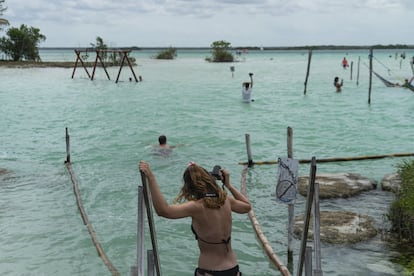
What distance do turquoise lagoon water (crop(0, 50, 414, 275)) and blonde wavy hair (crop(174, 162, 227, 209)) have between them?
154 inches

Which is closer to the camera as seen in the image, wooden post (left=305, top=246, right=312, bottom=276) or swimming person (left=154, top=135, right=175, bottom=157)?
wooden post (left=305, top=246, right=312, bottom=276)

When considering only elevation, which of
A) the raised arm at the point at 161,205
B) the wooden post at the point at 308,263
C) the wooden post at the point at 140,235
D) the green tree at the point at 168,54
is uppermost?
the green tree at the point at 168,54

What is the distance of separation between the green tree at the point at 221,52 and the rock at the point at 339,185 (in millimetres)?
78405

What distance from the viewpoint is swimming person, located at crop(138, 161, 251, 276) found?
3.67 metres

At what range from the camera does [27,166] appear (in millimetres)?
14352

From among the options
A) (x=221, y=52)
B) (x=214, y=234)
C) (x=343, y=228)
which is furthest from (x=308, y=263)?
(x=221, y=52)

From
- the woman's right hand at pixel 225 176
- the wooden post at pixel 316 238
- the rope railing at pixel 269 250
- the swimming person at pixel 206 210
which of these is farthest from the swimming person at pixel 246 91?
the swimming person at pixel 206 210

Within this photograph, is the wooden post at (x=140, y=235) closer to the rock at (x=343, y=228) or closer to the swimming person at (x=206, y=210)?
the swimming person at (x=206, y=210)

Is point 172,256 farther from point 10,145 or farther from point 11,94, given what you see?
point 11,94

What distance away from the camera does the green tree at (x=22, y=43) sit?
72188mm

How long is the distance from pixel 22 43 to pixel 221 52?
3489cm

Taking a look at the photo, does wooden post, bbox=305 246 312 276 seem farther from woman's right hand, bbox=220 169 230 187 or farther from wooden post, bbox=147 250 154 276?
wooden post, bbox=147 250 154 276

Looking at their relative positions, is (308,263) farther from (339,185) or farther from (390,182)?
(390,182)

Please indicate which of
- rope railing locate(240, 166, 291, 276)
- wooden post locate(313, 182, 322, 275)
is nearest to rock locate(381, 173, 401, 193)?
rope railing locate(240, 166, 291, 276)
